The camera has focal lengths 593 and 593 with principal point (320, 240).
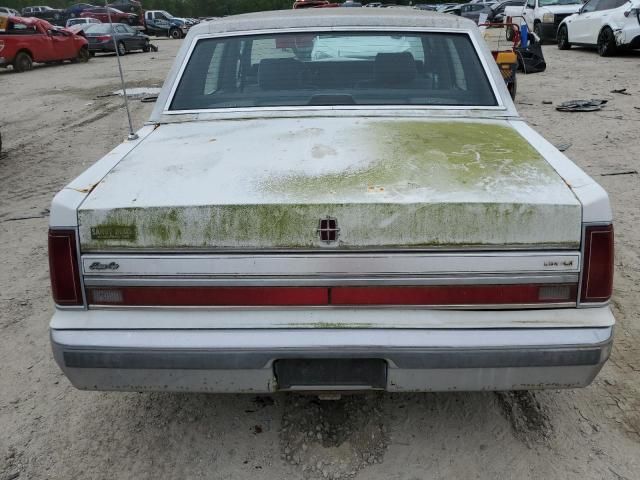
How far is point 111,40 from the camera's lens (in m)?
23.5

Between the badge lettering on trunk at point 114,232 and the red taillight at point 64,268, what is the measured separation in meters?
0.09

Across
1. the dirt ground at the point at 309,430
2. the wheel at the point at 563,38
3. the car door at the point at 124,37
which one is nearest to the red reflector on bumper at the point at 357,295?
the dirt ground at the point at 309,430

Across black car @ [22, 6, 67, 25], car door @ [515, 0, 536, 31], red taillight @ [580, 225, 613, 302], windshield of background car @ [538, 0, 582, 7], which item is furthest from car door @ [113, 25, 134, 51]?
red taillight @ [580, 225, 613, 302]

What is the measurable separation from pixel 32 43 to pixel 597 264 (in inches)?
796

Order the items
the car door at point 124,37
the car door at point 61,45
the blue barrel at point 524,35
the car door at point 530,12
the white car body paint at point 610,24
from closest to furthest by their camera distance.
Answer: the blue barrel at point 524,35, the white car body paint at point 610,24, the car door at point 530,12, the car door at point 61,45, the car door at point 124,37

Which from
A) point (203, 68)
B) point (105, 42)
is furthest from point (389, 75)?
point (105, 42)

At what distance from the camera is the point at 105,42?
2367 centimetres

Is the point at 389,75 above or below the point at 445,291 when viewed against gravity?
above

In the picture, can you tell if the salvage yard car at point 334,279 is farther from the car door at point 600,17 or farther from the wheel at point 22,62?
the wheel at point 22,62

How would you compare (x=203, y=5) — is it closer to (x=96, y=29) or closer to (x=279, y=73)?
(x=96, y=29)

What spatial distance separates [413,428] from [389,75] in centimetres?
191

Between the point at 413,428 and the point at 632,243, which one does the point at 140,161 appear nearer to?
the point at 413,428

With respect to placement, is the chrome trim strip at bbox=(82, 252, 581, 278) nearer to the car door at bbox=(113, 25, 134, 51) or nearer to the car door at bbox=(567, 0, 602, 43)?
the car door at bbox=(567, 0, 602, 43)

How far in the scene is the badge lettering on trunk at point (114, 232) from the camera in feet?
6.94
